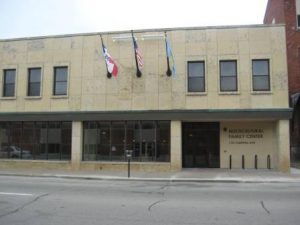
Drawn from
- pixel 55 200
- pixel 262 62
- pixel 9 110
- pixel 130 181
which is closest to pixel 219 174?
pixel 130 181

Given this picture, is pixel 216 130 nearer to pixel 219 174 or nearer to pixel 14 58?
pixel 219 174

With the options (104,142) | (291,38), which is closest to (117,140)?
(104,142)

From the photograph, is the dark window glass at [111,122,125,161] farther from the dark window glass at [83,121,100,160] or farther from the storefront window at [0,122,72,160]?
the storefront window at [0,122,72,160]

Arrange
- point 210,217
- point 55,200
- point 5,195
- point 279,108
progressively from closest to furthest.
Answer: point 210,217 < point 55,200 < point 5,195 < point 279,108

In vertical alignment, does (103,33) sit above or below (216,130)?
above

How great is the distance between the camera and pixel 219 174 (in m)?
20.6

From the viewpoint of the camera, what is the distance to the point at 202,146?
24750mm

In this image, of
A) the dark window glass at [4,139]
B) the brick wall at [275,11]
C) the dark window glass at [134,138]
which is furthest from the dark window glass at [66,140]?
the brick wall at [275,11]

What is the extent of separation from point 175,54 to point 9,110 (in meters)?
11.3

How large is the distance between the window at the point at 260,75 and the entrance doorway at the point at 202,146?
368 centimetres

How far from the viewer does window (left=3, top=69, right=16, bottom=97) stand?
25969 millimetres

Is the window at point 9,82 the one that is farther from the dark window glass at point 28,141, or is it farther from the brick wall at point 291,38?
the brick wall at point 291,38

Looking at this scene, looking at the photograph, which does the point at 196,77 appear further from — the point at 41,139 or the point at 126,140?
the point at 41,139

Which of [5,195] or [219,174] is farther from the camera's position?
[219,174]
